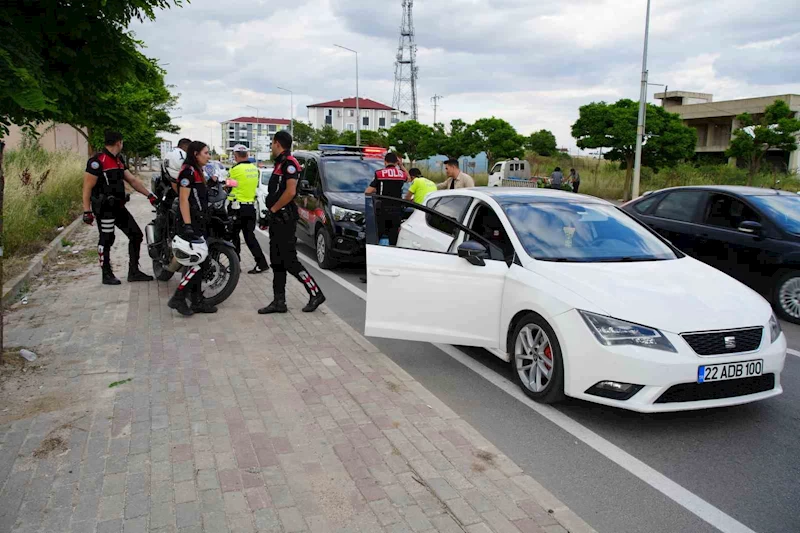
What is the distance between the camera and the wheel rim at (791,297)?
768 cm

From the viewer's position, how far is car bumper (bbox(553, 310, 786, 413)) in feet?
13.4

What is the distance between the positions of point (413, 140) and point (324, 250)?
52.1 m

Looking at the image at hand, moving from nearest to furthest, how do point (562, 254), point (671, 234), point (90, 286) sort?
point (562, 254), point (90, 286), point (671, 234)

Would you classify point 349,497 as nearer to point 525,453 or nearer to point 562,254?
point 525,453

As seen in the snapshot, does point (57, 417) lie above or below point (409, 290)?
below

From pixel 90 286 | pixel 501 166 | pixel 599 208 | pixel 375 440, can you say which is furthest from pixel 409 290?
pixel 501 166

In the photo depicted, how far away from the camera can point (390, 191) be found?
32.2ft

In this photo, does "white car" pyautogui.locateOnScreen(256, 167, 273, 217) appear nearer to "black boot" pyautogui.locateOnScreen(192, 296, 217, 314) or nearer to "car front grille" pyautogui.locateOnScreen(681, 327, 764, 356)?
"black boot" pyautogui.locateOnScreen(192, 296, 217, 314)

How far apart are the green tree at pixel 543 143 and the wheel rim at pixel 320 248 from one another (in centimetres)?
5451

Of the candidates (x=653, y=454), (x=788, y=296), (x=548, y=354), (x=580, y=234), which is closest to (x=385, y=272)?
(x=548, y=354)

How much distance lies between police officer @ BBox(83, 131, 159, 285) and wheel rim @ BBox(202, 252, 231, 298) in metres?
1.54

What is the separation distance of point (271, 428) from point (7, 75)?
255cm

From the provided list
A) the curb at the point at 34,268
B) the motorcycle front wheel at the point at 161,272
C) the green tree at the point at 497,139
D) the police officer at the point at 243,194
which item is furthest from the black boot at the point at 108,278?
the green tree at the point at 497,139

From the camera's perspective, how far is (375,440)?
4066mm
